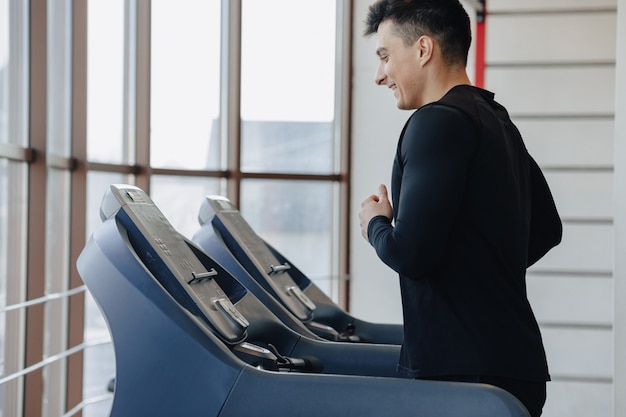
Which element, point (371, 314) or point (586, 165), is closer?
point (586, 165)

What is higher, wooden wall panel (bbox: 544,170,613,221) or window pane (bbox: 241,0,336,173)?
window pane (bbox: 241,0,336,173)

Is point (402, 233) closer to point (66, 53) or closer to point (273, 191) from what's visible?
point (66, 53)

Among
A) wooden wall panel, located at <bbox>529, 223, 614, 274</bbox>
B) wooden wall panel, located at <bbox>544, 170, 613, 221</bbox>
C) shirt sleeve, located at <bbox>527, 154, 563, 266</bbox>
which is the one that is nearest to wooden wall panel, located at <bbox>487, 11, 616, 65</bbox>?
wooden wall panel, located at <bbox>544, 170, 613, 221</bbox>

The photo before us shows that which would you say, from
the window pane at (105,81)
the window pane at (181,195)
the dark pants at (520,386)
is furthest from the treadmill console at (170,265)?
the window pane at (181,195)

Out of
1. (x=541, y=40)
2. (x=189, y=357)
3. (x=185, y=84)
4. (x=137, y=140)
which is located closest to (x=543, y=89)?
(x=541, y=40)

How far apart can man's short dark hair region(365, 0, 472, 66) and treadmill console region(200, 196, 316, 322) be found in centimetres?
104

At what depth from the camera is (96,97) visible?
3.99m

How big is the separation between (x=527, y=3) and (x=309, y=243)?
1.88m

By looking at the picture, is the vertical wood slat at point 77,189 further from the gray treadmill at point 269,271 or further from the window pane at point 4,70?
the gray treadmill at point 269,271

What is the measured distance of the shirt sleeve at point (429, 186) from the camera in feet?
4.63

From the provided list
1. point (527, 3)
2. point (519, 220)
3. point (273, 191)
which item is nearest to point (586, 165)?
point (527, 3)

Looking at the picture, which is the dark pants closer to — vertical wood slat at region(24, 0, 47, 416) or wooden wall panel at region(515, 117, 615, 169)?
vertical wood slat at region(24, 0, 47, 416)

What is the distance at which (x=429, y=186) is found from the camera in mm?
1408

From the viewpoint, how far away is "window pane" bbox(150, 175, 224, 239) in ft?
14.8
